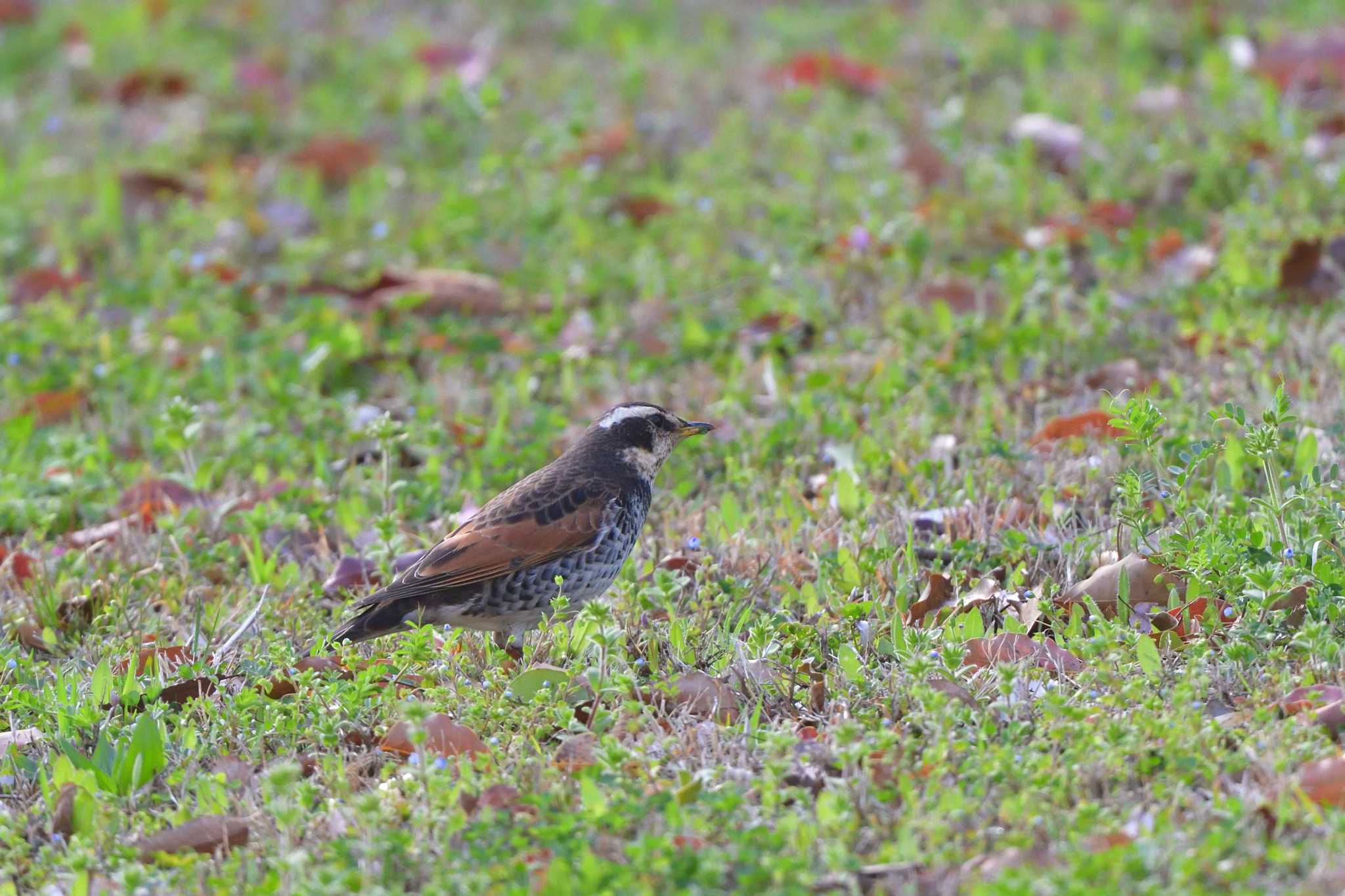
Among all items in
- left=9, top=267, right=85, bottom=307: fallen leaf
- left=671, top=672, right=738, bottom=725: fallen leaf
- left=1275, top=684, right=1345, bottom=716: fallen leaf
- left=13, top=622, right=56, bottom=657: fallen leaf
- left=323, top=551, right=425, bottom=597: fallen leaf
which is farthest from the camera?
left=9, top=267, right=85, bottom=307: fallen leaf

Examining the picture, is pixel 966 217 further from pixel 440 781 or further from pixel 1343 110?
pixel 440 781

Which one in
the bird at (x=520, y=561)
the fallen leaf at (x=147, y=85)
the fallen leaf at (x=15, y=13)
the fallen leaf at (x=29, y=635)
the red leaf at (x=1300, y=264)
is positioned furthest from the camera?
the fallen leaf at (x=15, y=13)

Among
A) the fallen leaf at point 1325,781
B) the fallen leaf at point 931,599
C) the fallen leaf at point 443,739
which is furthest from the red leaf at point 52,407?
the fallen leaf at point 1325,781

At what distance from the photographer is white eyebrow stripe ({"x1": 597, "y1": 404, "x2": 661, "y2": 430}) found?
648 cm

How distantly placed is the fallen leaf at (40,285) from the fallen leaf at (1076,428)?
5.28m

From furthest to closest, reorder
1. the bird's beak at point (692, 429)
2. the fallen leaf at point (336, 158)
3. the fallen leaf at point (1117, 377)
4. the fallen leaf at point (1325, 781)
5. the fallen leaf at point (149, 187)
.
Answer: the fallen leaf at point (336, 158) → the fallen leaf at point (149, 187) → the fallen leaf at point (1117, 377) → the bird's beak at point (692, 429) → the fallen leaf at point (1325, 781)

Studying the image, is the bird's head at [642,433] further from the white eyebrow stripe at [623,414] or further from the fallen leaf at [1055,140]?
the fallen leaf at [1055,140]

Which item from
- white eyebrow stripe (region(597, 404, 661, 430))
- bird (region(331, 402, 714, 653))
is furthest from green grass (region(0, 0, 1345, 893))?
white eyebrow stripe (region(597, 404, 661, 430))

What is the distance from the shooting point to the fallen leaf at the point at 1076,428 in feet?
22.5

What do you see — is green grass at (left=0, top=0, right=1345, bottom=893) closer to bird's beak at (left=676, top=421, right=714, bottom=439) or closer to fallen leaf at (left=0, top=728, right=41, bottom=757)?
fallen leaf at (left=0, top=728, right=41, bottom=757)

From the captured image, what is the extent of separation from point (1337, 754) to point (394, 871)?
2302mm

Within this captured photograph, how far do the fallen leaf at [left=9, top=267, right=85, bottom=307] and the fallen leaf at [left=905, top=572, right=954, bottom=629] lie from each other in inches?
219

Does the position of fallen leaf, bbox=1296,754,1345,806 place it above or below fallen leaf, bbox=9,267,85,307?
above

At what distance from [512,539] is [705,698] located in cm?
117
